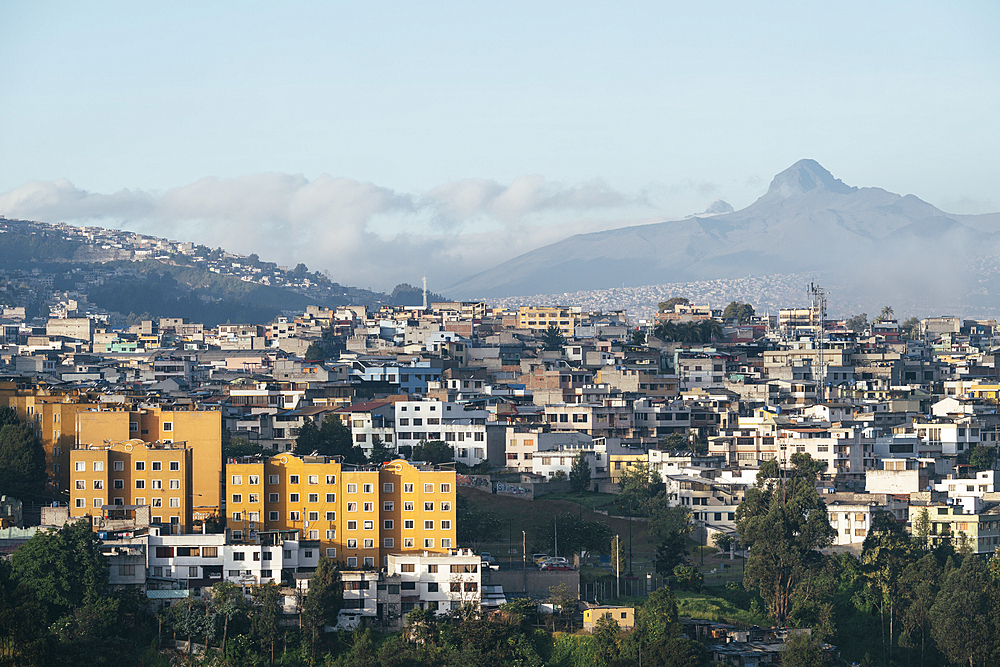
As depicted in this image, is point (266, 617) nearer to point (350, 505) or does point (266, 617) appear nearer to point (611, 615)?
point (350, 505)

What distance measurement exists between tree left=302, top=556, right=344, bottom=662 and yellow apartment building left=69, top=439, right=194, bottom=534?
4.74m

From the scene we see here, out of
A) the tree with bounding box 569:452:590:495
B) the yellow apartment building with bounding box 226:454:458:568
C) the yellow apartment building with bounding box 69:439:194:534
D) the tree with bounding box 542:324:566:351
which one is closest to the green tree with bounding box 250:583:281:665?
the yellow apartment building with bounding box 226:454:458:568

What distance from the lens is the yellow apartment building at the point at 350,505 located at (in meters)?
42.2

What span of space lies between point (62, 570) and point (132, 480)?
5.15 m

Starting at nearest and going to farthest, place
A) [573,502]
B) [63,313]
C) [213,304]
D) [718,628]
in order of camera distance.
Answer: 1. [718,628]
2. [573,502]
3. [63,313]
4. [213,304]

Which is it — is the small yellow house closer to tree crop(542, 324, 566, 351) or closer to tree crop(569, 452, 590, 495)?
tree crop(569, 452, 590, 495)

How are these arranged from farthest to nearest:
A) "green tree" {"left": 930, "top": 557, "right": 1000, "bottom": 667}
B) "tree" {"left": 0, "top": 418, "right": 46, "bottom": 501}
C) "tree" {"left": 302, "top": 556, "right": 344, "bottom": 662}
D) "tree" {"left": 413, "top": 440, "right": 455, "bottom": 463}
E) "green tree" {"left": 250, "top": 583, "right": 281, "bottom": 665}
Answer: "tree" {"left": 413, "top": 440, "right": 455, "bottom": 463}, "tree" {"left": 0, "top": 418, "right": 46, "bottom": 501}, "green tree" {"left": 930, "top": 557, "right": 1000, "bottom": 667}, "tree" {"left": 302, "top": 556, "right": 344, "bottom": 662}, "green tree" {"left": 250, "top": 583, "right": 281, "bottom": 665}

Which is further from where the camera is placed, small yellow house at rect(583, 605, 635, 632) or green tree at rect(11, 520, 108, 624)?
small yellow house at rect(583, 605, 635, 632)

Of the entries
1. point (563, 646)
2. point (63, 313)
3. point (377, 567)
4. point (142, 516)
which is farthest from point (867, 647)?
point (63, 313)

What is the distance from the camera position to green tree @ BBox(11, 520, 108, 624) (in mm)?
37312

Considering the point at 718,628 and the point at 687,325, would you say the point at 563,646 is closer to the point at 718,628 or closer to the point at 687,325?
the point at 718,628

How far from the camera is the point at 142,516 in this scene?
138 feet

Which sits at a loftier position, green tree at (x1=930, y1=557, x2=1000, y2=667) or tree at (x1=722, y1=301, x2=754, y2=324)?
tree at (x1=722, y1=301, x2=754, y2=324)

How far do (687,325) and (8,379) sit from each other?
1771 inches
